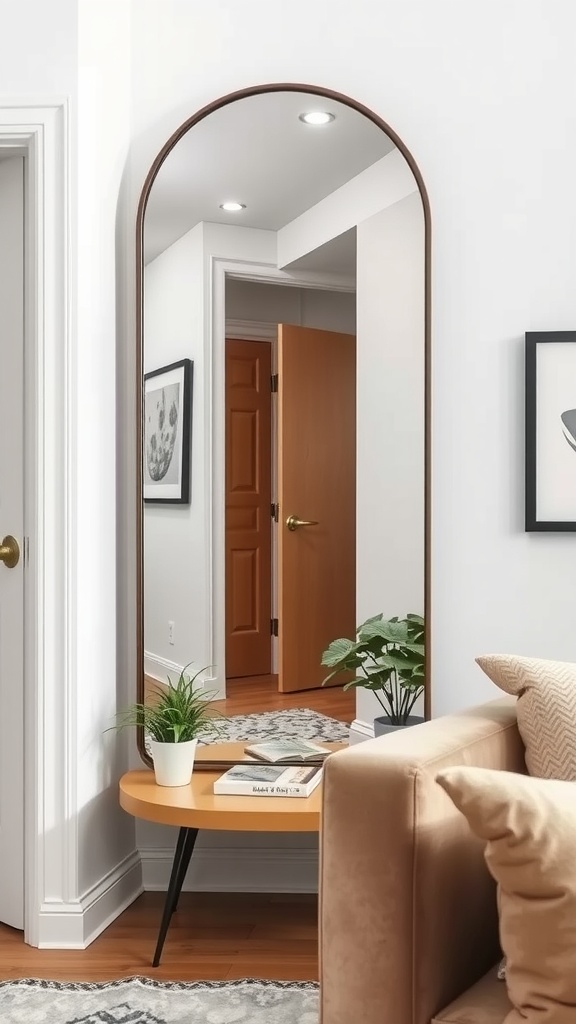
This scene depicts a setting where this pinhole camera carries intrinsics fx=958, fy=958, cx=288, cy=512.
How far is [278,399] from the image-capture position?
8.21ft

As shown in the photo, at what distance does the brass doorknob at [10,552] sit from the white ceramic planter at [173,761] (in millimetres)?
571

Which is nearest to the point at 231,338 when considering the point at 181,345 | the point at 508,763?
the point at 181,345

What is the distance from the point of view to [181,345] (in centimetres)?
249

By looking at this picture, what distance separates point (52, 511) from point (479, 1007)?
1.48m

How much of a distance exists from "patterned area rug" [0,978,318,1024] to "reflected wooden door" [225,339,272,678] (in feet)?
2.45

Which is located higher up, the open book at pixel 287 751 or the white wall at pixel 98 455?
the white wall at pixel 98 455

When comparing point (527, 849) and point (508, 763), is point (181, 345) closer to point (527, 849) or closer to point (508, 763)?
point (508, 763)

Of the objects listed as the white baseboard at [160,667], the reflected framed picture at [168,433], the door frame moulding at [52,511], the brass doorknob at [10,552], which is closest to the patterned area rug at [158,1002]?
the door frame moulding at [52,511]

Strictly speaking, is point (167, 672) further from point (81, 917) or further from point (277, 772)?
point (81, 917)

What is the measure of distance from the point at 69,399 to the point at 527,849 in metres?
1.56

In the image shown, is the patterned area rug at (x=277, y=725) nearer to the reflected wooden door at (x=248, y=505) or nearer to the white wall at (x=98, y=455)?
the reflected wooden door at (x=248, y=505)

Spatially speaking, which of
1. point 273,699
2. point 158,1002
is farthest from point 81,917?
point 273,699

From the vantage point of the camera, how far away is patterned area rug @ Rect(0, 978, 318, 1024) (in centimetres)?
194

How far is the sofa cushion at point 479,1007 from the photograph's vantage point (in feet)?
4.14
